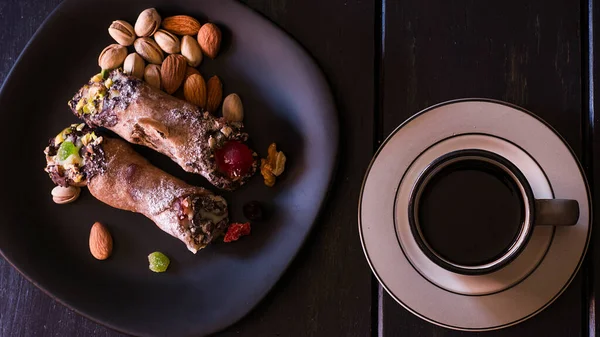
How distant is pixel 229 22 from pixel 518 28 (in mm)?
426

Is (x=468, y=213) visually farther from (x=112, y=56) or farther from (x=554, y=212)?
(x=112, y=56)

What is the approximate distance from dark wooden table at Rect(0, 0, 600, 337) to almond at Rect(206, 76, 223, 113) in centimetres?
15

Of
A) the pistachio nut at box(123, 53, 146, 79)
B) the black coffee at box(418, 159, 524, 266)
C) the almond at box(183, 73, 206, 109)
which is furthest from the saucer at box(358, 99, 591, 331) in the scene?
the pistachio nut at box(123, 53, 146, 79)

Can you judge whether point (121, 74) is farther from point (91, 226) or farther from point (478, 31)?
point (478, 31)

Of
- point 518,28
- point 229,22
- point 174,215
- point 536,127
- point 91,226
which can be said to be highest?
point 518,28

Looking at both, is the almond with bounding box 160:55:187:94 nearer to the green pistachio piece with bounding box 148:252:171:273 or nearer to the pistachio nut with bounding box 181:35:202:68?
the pistachio nut with bounding box 181:35:202:68

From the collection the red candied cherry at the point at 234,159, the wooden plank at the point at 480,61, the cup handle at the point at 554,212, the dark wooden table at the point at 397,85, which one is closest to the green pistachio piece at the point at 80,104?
the red candied cherry at the point at 234,159

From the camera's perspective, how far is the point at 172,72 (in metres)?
0.91

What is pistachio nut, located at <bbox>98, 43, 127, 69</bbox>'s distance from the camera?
0.92 metres

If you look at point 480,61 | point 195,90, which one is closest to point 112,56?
point 195,90

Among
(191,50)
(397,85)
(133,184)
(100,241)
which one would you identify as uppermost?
(397,85)

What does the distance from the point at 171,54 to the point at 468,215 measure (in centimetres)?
50

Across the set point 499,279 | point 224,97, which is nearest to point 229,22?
point 224,97

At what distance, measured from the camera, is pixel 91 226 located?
932 mm
